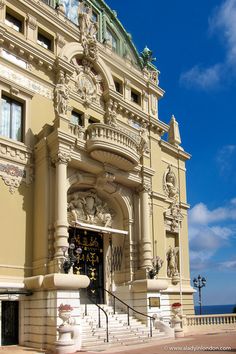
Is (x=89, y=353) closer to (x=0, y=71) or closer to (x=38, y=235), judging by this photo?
(x=38, y=235)

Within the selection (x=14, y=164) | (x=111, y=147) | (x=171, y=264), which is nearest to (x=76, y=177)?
(x=111, y=147)

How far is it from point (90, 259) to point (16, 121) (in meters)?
7.59

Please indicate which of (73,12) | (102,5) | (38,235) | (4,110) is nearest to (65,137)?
(4,110)

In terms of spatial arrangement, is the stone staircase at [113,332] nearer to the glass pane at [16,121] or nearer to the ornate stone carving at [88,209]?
the ornate stone carving at [88,209]

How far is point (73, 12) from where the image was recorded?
25875 mm

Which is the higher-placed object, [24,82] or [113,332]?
[24,82]

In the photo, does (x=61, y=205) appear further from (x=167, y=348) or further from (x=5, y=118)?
(x=167, y=348)

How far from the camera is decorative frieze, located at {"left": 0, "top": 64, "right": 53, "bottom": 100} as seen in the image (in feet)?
66.5

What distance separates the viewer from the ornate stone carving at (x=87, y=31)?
25109 mm

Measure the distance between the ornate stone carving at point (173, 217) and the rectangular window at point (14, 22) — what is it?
1353 cm

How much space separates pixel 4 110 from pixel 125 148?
589 centimetres

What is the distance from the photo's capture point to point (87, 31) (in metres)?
25.6

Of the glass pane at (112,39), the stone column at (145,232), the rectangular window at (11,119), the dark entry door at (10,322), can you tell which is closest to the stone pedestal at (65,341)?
the dark entry door at (10,322)

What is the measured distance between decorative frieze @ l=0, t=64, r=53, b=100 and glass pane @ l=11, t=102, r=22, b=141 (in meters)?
1.00
